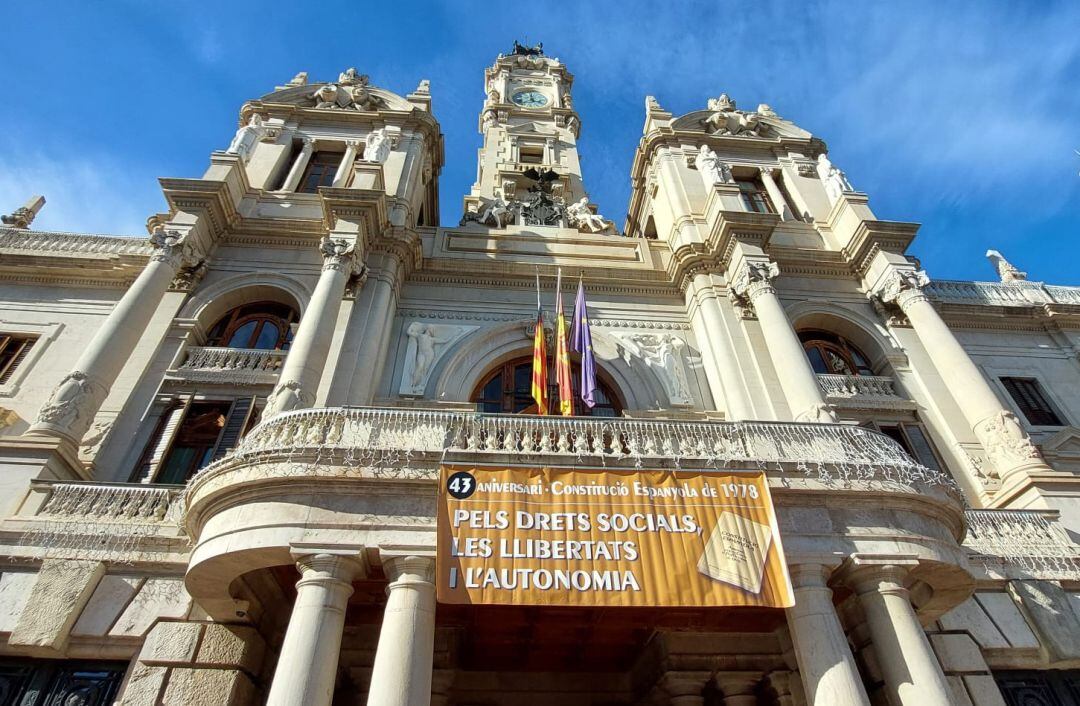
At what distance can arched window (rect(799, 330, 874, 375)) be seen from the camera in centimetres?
1770

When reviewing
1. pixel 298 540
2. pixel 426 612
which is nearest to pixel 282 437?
pixel 298 540

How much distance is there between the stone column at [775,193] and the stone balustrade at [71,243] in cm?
2096

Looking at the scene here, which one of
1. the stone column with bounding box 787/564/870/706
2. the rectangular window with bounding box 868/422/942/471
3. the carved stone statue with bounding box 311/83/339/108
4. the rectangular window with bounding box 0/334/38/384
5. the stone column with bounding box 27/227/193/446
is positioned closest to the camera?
the stone column with bounding box 787/564/870/706

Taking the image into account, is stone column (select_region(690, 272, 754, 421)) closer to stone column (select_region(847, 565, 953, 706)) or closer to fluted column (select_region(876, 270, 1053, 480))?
fluted column (select_region(876, 270, 1053, 480))

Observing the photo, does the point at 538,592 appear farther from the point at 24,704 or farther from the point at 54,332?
the point at 54,332

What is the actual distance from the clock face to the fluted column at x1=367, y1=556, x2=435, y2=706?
33097 millimetres

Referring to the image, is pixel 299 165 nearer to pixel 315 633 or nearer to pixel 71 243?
pixel 71 243

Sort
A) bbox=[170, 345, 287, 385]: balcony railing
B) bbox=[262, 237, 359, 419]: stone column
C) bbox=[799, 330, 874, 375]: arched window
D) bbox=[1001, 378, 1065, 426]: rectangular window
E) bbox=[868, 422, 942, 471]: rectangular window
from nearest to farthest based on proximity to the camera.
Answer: bbox=[262, 237, 359, 419]: stone column, bbox=[170, 345, 287, 385]: balcony railing, bbox=[868, 422, 942, 471]: rectangular window, bbox=[1001, 378, 1065, 426]: rectangular window, bbox=[799, 330, 874, 375]: arched window

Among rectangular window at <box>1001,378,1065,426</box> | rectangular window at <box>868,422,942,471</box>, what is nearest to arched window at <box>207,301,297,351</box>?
rectangular window at <box>868,422,942,471</box>

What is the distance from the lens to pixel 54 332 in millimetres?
16312

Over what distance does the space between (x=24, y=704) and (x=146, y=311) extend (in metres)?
8.47

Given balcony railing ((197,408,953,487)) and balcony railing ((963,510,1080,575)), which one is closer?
balcony railing ((197,408,953,487))

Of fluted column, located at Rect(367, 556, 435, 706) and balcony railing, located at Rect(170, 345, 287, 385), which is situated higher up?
balcony railing, located at Rect(170, 345, 287, 385)

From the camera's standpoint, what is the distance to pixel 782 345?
15148 millimetres
